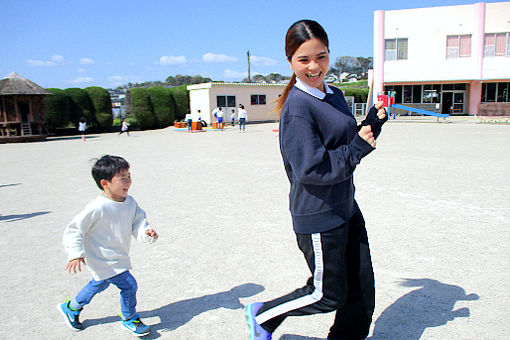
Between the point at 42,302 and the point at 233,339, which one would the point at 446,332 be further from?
the point at 42,302

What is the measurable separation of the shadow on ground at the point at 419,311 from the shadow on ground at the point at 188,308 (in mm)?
647

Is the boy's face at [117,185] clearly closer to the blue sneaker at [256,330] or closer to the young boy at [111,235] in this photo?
the young boy at [111,235]

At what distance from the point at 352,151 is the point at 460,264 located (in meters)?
2.45

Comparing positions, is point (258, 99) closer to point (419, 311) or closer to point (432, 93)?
point (432, 93)

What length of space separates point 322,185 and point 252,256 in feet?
7.31

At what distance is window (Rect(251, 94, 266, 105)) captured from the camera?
32.0 meters

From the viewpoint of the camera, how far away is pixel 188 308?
310 cm

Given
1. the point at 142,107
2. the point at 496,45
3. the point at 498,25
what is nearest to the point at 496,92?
the point at 496,45

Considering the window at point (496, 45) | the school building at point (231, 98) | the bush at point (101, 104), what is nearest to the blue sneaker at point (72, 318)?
the school building at point (231, 98)

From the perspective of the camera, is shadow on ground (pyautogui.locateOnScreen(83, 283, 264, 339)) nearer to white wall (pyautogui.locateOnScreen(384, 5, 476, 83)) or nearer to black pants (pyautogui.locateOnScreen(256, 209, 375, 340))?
black pants (pyautogui.locateOnScreen(256, 209, 375, 340))

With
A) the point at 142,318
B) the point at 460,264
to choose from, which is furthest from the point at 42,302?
the point at 460,264

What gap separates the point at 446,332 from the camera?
2.64m

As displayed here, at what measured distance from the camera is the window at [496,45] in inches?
1146

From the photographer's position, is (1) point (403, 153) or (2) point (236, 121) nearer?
(1) point (403, 153)
